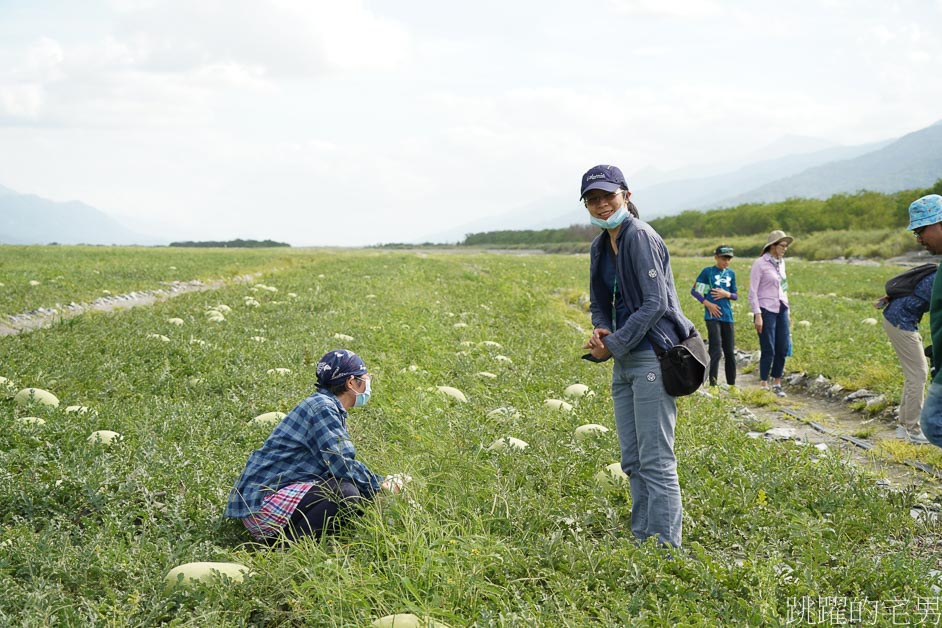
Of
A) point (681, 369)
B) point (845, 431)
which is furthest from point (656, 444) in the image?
point (845, 431)

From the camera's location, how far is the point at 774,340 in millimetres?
9812

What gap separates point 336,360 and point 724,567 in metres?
2.83

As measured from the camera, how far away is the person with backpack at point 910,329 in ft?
A: 22.6

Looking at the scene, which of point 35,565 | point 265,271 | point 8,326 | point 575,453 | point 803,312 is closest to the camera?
point 35,565

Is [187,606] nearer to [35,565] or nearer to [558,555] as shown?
[35,565]

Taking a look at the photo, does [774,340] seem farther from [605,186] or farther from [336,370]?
[336,370]

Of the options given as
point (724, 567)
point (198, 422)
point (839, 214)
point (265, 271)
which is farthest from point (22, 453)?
point (839, 214)

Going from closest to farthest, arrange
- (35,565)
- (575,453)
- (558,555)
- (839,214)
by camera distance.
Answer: (35,565) < (558,555) < (575,453) < (839,214)

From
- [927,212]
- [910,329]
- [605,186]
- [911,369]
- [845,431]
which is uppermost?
[605,186]

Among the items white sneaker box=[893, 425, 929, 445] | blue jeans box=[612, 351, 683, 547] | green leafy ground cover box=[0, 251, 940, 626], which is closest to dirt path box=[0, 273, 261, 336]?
green leafy ground cover box=[0, 251, 940, 626]

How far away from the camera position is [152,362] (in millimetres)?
8281

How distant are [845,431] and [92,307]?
14.5m

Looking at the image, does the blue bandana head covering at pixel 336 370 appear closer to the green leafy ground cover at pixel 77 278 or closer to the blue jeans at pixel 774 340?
Result: the blue jeans at pixel 774 340

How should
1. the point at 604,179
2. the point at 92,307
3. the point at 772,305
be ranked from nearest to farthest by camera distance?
the point at 604,179, the point at 772,305, the point at 92,307
